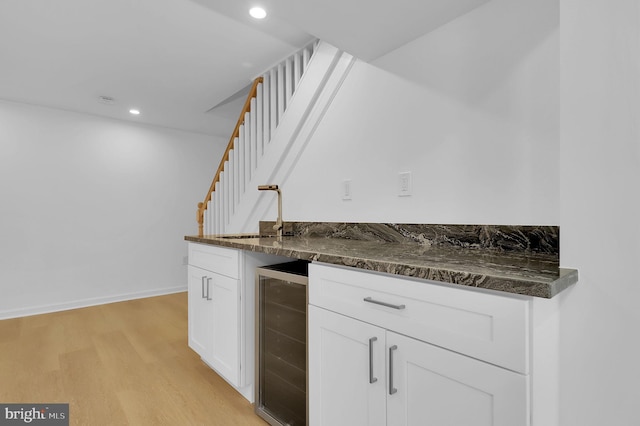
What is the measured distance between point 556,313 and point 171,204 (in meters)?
4.68

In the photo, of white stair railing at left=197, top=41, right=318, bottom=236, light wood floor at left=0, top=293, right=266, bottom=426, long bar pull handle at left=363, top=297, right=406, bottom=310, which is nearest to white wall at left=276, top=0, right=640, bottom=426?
long bar pull handle at left=363, top=297, right=406, bottom=310

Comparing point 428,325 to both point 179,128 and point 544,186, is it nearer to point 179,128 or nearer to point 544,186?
point 544,186

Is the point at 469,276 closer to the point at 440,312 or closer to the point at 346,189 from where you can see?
the point at 440,312

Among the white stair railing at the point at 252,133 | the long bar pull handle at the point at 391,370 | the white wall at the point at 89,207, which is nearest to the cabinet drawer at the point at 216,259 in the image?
the white stair railing at the point at 252,133

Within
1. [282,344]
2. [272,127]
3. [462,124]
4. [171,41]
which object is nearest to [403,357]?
[282,344]

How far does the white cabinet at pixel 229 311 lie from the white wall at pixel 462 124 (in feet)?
2.32

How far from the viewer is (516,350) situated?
77 centimetres

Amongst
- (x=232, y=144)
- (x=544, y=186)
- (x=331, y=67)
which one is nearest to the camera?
(x=544, y=186)

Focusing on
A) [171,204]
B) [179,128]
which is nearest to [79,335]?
[171,204]

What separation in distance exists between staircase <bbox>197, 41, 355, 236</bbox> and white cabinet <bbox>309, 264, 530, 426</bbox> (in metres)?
1.40

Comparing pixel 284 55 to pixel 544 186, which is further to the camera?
pixel 284 55

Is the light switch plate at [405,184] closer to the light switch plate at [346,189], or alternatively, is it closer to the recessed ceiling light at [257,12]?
the light switch plate at [346,189]

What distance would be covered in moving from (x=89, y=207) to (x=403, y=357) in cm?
428
